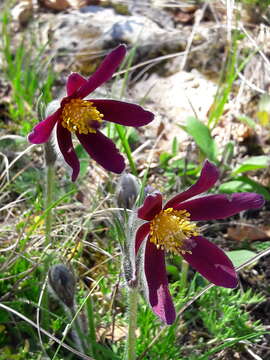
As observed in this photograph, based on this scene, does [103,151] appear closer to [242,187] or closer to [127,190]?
[127,190]

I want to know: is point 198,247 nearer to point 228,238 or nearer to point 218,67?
point 228,238

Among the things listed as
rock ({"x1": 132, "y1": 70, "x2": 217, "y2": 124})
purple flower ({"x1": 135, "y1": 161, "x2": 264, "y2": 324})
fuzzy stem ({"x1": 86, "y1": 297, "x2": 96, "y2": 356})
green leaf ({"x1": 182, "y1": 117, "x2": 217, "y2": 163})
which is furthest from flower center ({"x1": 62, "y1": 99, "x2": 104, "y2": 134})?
rock ({"x1": 132, "y1": 70, "x2": 217, "y2": 124})

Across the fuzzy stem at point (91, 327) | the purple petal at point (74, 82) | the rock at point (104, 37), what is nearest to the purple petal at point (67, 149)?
the purple petal at point (74, 82)

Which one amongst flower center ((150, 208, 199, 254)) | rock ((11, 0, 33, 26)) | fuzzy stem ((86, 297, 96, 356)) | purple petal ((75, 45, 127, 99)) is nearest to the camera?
flower center ((150, 208, 199, 254))

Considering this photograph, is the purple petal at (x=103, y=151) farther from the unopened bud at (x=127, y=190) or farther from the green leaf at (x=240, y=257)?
the green leaf at (x=240, y=257)

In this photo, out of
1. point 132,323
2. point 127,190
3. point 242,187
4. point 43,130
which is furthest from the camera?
point 242,187

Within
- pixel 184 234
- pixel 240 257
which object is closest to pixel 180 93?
pixel 240 257

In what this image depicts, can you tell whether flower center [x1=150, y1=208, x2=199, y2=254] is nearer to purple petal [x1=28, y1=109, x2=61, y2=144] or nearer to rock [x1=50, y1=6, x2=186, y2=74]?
purple petal [x1=28, y1=109, x2=61, y2=144]
